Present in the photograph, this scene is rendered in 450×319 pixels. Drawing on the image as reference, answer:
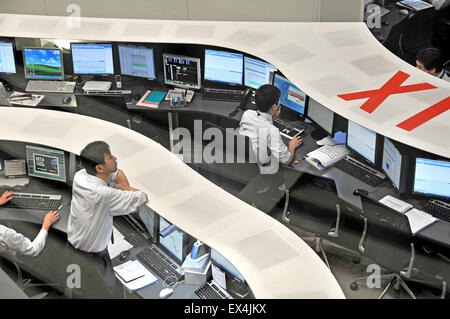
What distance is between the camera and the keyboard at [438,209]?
428 centimetres

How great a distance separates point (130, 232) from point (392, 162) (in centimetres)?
213

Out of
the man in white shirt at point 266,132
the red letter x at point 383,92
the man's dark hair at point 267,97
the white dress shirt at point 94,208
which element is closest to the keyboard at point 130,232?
the white dress shirt at point 94,208

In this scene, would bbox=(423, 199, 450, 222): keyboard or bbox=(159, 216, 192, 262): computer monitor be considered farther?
bbox=(423, 199, 450, 222): keyboard

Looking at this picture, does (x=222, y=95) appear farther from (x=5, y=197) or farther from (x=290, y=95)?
(x=5, y=197)

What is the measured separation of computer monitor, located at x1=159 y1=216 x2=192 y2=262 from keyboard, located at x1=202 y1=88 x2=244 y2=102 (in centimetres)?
211

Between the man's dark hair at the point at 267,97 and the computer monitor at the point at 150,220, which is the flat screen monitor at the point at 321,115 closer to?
the man's dark hair at the point at 267,97

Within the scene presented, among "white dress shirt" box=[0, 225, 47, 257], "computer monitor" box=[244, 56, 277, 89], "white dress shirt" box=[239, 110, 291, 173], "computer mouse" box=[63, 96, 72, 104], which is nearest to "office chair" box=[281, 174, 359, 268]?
"white dress shirt" box=[239, 110, 291, 173]

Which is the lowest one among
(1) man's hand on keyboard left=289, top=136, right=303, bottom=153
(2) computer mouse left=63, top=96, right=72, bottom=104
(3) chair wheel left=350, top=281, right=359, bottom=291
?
(3) chair wheel left=350, top=281, right=359, bottom=291

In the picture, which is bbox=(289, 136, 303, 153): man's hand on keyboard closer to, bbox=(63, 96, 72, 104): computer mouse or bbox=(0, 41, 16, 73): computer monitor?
bbox=(63, 96, 72, 104): computer mouse

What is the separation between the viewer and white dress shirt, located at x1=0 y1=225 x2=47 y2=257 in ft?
12.1

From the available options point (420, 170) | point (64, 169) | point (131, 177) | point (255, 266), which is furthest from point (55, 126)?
point (420, 170)

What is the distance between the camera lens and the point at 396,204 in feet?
14.5

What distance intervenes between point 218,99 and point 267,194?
1.48 metres

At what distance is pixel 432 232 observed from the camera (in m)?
4.17
